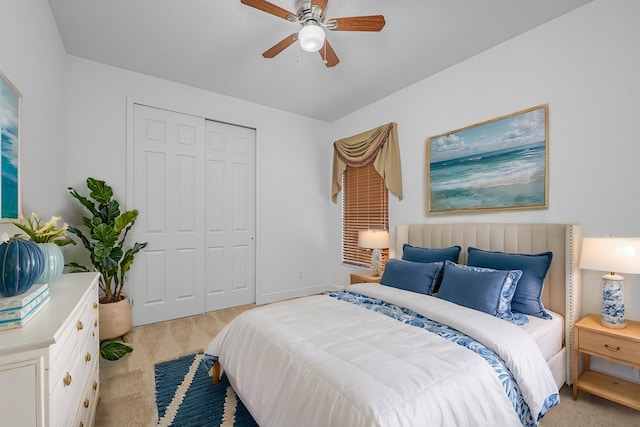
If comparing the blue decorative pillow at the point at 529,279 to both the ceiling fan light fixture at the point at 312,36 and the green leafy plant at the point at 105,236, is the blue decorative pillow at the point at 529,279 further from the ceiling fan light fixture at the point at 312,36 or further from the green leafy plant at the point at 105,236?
the green leafy plant at the point at 105,236

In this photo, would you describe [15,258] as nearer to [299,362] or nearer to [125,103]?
[299,362]

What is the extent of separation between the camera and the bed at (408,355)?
1153 millimetres

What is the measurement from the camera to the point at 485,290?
1979 millimetres

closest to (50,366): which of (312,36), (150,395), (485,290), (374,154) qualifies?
(150,395)

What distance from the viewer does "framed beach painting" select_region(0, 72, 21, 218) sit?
1.42m

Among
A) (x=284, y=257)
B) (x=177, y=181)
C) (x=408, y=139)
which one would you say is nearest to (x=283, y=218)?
(x=284, y=257)

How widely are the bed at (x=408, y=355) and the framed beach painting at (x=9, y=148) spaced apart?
1.39 metres

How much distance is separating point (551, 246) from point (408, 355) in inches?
65.6

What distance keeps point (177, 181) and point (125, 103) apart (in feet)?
3.19

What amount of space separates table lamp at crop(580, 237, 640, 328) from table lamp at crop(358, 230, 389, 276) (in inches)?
72.0

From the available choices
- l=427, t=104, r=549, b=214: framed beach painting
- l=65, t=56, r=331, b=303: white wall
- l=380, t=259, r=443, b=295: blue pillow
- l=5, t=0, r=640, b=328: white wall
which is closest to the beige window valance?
l=5, t=0, r=640, b=328: white wall

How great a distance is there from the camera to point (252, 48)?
276 cm

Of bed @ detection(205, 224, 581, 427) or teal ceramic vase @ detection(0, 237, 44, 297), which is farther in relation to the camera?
bed @ detection(205, 224, 581, 427)

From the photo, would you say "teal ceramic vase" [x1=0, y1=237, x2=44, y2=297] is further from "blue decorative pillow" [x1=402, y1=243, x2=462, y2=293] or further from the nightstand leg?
the nightstand leg
